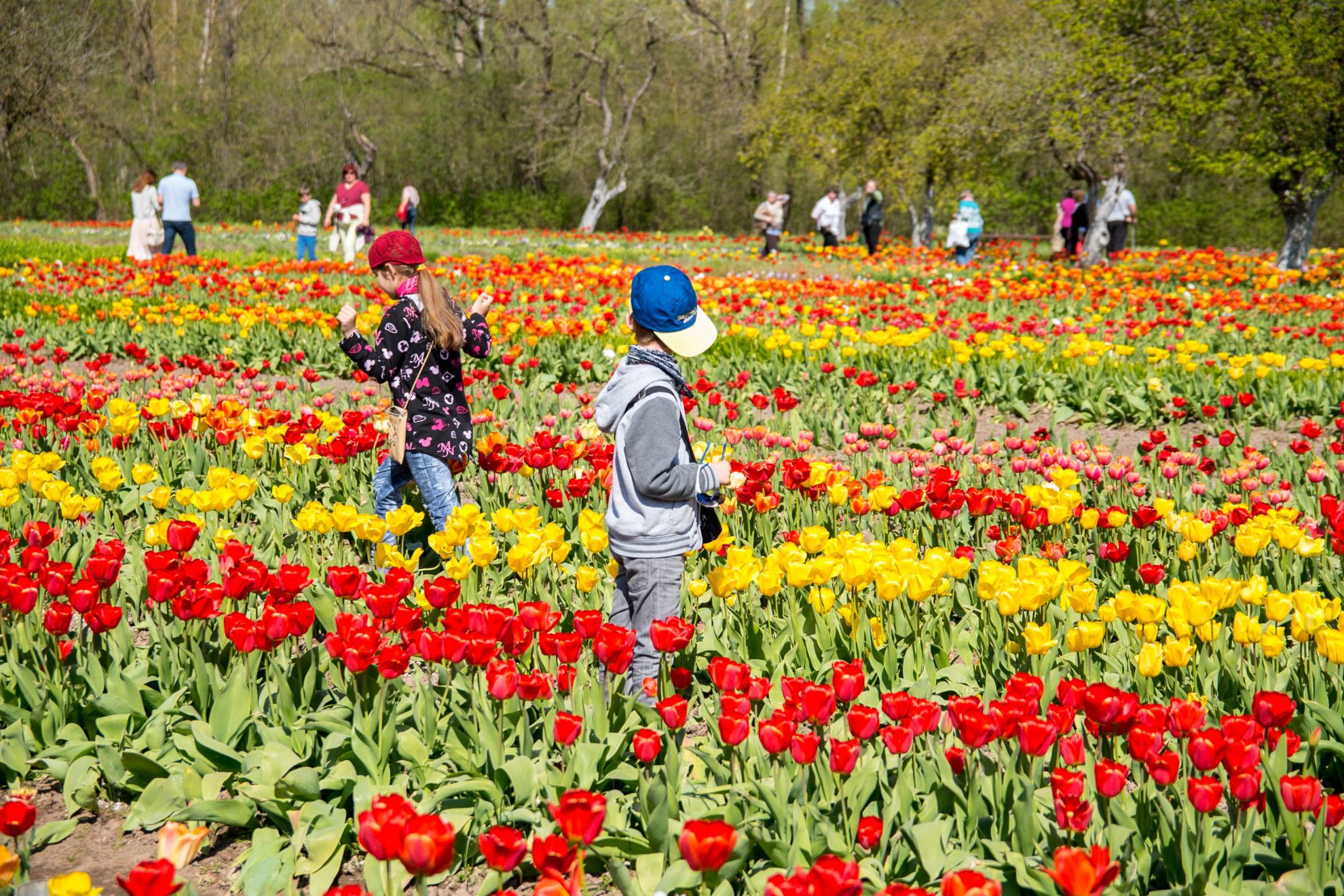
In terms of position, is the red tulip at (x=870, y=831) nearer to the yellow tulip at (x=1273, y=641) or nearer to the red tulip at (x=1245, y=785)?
the red tulip at (x=1245, y=785)

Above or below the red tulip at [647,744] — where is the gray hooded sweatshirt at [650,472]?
above

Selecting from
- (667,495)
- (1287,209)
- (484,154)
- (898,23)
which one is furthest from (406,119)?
(667,495)

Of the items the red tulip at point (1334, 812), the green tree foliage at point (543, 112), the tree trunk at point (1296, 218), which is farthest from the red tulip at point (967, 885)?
the green tree foliage at point (543, 112)

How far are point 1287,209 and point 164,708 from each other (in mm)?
17183

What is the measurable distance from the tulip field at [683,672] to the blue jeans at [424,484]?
7.7 inches

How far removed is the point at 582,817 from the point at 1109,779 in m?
1.02

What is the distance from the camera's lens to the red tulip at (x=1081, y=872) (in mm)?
1735

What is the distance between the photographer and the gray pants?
9.69ft

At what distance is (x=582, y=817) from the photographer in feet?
6.05

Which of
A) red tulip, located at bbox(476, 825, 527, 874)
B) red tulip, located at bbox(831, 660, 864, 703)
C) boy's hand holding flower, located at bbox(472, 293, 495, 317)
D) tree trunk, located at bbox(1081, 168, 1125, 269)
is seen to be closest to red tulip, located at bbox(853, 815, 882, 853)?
red tulip, located at bbox(831, 660, 864, 703)

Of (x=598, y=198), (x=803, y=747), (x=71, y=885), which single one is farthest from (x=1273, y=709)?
(x=598, y=198)

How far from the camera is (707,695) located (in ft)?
10.6

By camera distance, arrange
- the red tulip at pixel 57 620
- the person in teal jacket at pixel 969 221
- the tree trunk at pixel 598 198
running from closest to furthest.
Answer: the red tulip at pixel 57 620 → the person in teal jacket at pixel 969 221 → the tree trunk at pixel 598 198

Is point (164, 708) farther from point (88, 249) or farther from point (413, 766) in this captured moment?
point (88, 249)
